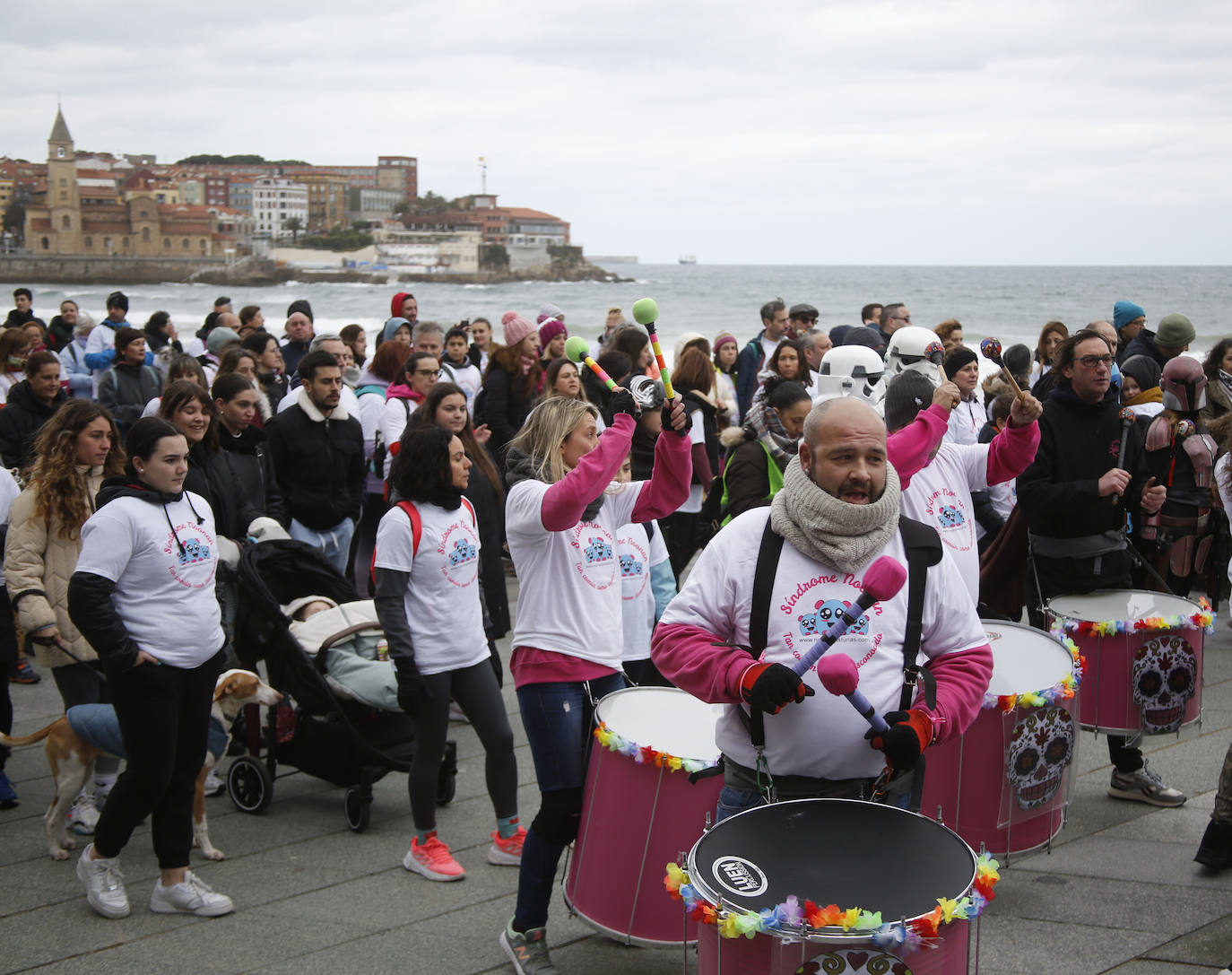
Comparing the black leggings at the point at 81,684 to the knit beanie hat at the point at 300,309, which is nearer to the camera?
the black leggings at the point at 81,684

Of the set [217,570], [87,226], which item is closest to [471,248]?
[87,226]

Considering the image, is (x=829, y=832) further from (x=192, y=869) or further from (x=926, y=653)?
(x=192, y=869)

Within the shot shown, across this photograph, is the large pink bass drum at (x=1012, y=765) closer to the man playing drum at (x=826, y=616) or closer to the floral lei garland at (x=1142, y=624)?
the floral lei garland at (x=1142, y=624)

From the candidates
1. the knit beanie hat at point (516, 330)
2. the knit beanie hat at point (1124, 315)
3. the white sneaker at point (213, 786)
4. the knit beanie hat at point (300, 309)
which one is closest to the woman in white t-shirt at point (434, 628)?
the white sneaker at point (213, 786)

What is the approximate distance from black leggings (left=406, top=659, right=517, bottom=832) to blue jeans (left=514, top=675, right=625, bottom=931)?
64 centimetres

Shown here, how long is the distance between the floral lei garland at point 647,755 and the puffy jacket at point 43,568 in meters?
2.52

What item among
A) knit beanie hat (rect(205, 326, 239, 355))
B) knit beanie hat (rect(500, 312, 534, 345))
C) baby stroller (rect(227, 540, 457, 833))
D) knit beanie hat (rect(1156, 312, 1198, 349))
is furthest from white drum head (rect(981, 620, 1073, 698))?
knit beanie hat (rect(205, 326, 239, 355))

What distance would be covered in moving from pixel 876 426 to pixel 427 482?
235cm

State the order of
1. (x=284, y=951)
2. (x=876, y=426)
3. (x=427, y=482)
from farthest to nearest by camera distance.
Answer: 1. (x=427, y=482)
2. (x=284, y=951)
3. (x=876, y=426)

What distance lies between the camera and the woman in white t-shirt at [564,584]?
3.83 m

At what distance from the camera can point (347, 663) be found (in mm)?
5422

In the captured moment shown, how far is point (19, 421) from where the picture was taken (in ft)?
25.2

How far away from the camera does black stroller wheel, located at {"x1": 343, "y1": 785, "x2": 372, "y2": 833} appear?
527 centimetres

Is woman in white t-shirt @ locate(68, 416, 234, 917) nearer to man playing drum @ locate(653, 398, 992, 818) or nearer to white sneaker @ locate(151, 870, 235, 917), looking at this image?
white sneaker @ locate(151, 870, 235, 917)
